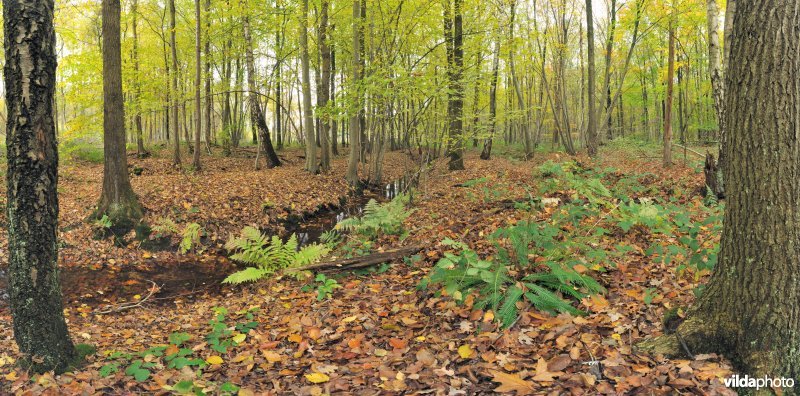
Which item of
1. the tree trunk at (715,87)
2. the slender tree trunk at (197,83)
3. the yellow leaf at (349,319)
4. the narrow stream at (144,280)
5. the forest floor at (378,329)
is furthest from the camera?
the slender tree trunk at (197,83)

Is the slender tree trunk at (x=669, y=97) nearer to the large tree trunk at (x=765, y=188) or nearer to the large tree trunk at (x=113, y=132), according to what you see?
the large tree trunk at (x=765, y=188)

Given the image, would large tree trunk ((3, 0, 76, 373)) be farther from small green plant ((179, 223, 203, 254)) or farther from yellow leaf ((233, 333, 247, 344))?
small green plant ((179, 223, 203, 254))

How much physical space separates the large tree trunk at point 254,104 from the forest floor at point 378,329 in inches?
317

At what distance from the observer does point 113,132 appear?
9.09m

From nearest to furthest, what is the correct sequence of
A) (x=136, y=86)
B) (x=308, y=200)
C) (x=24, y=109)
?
(x=24, y=109) → (x=308, y=200) → (x=136, y=86)

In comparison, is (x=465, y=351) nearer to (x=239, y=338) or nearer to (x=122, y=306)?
(x=239, y=338)

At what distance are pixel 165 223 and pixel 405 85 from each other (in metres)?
6.32

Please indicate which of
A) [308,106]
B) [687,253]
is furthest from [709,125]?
[687,253]

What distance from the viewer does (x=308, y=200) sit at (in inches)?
500

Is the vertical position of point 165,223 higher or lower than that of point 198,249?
higher

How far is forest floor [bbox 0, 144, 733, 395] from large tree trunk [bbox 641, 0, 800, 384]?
0.33 m

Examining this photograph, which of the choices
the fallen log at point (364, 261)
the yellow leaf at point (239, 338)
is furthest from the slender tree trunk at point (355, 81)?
the yellow leaf at point (239, 338)

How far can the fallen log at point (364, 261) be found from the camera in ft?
20.6

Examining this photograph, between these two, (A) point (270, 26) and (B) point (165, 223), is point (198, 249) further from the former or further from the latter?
(A) point (270, 26)
